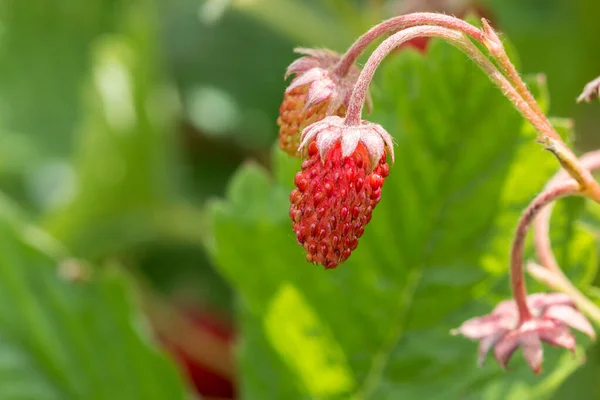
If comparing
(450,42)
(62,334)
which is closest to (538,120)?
(450,42)

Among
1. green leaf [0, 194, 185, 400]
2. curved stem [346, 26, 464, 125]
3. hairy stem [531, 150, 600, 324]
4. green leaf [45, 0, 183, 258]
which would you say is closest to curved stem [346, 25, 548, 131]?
curved stem [346, 26, 464, 125]

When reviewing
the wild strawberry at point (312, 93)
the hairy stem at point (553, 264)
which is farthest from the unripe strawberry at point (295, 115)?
the hairy stem at point (553, 264)

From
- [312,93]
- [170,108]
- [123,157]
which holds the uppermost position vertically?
[170,108]

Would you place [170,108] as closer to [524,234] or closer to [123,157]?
[123,157]

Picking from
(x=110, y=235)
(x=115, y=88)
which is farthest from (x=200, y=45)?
(x=110, y=235)

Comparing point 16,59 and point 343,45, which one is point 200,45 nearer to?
point 16,59
